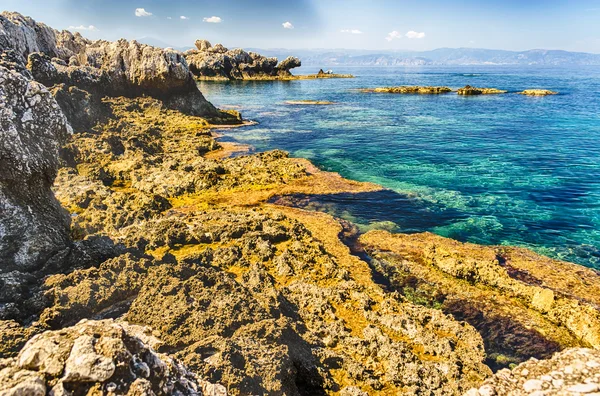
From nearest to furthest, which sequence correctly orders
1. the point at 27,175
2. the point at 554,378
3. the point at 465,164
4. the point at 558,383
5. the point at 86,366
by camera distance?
the point at 86,366, the point at 558,383, the point at 554,378, the point at 27,175, the point at 465,164

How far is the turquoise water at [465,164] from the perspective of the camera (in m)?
20.7

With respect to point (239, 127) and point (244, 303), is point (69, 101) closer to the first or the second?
point (239, 127)

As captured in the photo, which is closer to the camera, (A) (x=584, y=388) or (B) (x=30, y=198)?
(A) (x=584, y=388)

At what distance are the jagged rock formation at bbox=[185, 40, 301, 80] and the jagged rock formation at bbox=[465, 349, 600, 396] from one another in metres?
152

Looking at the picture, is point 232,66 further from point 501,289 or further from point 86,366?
point 86,366

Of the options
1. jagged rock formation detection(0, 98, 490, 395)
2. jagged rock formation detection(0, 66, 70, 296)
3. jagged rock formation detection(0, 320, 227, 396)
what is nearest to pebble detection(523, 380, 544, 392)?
jagged rock formation detection(0, 98, 490, 395)

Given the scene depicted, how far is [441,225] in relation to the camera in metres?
20.8

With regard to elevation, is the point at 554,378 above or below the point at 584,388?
below

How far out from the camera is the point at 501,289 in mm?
14047

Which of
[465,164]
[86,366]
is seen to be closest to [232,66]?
[465,164]

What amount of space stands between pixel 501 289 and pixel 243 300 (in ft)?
35.4

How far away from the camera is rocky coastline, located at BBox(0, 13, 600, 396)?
5.74 m

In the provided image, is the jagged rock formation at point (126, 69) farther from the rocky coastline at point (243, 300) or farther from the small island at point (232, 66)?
the small island at point (232, 66)

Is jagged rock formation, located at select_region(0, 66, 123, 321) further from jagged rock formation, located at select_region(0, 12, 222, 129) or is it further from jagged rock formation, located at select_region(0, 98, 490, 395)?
jagged rock formation, located at select_region(0, 12, 222, 129)
